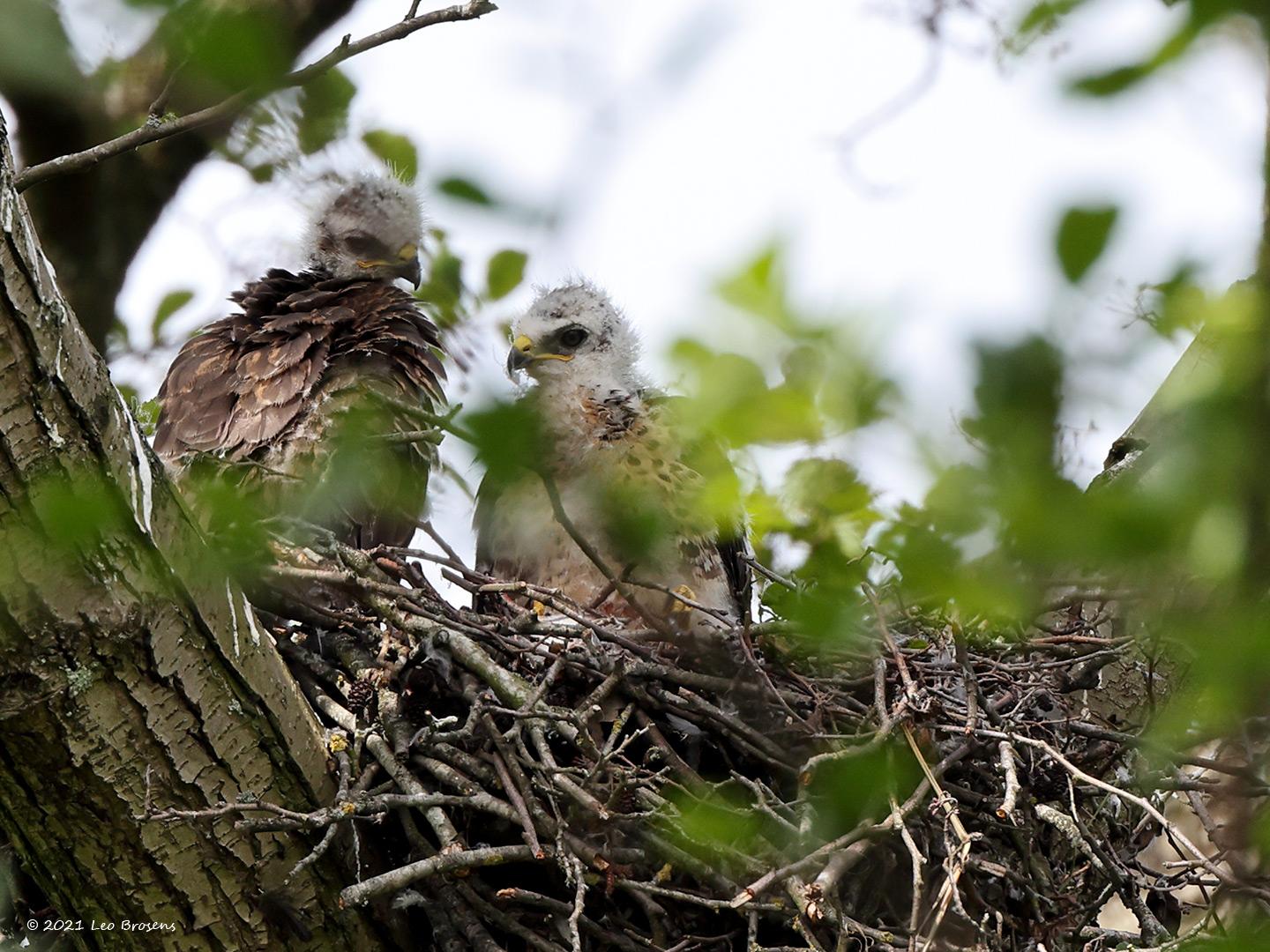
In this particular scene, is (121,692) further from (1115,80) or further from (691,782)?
(1115,80)

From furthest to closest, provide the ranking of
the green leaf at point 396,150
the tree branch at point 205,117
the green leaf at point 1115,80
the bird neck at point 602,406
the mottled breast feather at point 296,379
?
the bird neck at point 602,406 → the mottled breast feather at point 296,379 → the tree branch at point 205,117 → the green leaf at point 396,150 → the green leaf at point 1115,80

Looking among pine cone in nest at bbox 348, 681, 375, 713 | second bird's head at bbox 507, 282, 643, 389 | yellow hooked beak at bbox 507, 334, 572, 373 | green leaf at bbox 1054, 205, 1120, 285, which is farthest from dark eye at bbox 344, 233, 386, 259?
green leaf at bbox 1054, 205, 1120, 285

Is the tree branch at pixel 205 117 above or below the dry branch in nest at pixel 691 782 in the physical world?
above

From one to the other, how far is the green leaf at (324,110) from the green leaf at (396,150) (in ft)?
0.22

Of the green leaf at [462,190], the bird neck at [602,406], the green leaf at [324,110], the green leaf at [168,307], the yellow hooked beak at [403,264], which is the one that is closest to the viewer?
the green leaf at [462,190]

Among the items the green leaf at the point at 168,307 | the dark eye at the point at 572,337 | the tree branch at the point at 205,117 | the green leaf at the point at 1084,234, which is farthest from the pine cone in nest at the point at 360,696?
the green leaf at the point at 1084,234

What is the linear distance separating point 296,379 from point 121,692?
1.50 metres

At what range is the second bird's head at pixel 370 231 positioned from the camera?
4.27m

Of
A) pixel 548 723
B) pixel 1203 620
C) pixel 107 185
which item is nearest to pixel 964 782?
pixel 548 723

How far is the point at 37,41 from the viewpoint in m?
1.03

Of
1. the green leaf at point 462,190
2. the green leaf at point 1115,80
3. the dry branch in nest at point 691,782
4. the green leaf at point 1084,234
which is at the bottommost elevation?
the dry branch in nest at point 691,782

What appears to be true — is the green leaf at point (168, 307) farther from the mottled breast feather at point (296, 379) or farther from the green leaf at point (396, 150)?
the green leaf at point (396, 150)

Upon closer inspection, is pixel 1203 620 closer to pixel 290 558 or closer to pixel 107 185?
pixel 290 558

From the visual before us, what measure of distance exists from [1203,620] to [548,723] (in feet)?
5.53
